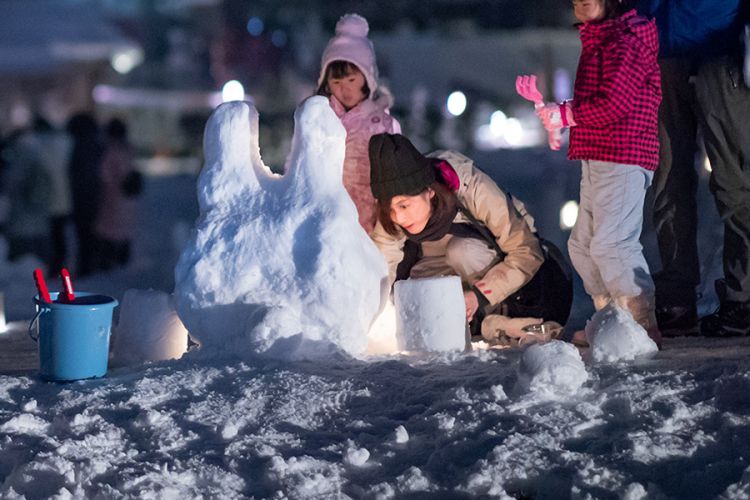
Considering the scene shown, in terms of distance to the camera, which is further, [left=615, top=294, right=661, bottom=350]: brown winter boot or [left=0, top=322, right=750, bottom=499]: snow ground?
[left=615, top=294, right=661, bottom=350]: brown winter boot

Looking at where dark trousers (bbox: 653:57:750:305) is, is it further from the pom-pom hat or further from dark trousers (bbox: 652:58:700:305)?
the pom-pom hat

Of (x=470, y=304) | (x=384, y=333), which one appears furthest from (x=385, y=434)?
(x=470, y=304)

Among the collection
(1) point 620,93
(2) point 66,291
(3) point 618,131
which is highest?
(1) point 620,93

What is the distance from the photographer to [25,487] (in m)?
4.07

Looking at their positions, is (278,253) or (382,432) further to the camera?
(278,253)

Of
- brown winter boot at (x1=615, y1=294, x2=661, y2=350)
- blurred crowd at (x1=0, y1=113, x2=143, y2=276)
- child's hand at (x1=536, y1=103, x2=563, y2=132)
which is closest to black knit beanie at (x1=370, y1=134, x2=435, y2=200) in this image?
child's hand at (x1=536, y1=103, x2=563, y2=132)

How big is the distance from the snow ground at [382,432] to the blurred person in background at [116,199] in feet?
25.5

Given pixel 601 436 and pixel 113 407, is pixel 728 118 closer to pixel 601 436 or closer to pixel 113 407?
pixel 601 436

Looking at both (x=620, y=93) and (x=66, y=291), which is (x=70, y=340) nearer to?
(x=66, y=291)

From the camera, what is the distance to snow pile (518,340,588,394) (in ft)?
14.4

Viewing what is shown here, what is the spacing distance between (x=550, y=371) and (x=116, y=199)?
9176 mm

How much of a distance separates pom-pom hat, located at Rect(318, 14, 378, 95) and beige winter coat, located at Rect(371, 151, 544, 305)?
0.81m

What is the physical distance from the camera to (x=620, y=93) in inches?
224

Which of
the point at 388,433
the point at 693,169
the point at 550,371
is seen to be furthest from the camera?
the point at 693,169
